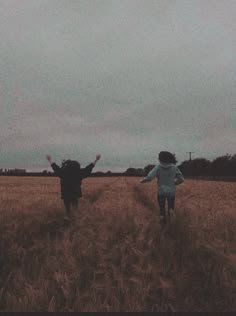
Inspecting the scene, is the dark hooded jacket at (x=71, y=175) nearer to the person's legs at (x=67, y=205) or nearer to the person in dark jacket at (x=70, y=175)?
the person in dark jacket at (x=70, y=175)

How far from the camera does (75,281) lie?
4.73m

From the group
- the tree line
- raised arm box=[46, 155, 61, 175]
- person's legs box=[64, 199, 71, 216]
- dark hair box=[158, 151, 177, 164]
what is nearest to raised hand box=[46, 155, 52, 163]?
raised arm box=[46, 155, 61, 175]

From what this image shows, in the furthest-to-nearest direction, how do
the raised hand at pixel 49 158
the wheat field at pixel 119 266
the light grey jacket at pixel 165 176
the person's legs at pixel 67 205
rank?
the person's legs at pixel 67 205 < the raised hand at pixel 49 158 < the light grey jacket at pixel 165 176 < the wheat field at pixel 119 266

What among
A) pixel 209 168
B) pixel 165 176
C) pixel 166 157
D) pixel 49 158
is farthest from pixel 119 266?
pixel 209 168

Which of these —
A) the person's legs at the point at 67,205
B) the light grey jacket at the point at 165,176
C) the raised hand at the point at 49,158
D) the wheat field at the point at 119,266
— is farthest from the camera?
the person's legs at the point at 67,205

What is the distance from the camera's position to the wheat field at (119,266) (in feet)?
13.7

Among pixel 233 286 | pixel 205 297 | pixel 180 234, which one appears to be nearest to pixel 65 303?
pixel 205 297

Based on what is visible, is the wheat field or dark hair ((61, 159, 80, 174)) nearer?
the wheat field

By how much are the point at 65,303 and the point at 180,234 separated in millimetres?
3433

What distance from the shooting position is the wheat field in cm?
419

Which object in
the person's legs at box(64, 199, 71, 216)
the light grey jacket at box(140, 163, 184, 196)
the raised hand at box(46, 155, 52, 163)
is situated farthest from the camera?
the person's legs at box(64, 199, 71, 216)

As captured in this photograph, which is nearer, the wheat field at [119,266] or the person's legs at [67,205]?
the wheat field at [119,266]

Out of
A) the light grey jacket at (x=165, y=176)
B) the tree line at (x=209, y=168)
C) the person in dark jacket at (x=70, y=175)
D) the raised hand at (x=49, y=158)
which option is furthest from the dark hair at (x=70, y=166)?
the tree line at (x=209, y=168)

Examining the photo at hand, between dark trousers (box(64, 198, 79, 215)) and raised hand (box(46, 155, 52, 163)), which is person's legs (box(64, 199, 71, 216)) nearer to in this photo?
dark trousers (box(64, 198, 79, 215))
